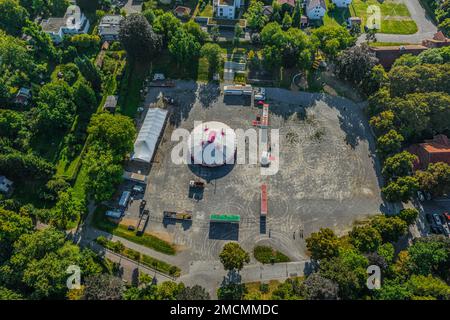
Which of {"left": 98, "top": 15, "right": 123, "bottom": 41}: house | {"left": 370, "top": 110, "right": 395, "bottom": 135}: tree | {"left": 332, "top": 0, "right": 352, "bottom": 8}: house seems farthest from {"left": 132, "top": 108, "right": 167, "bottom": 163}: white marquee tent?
{"left": 332, "top": 0, "right": 352, "bottom": 8}: house

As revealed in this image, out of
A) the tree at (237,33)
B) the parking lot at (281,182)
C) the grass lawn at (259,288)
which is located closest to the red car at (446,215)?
the parking lot at (281,182)

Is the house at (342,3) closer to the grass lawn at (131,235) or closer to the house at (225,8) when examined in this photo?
the house at (225,8)

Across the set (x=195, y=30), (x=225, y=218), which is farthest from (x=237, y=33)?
(x=225, y=218)

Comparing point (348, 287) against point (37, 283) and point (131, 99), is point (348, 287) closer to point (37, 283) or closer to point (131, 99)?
point (37, 283)

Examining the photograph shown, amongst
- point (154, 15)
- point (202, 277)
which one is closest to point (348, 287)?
point (202, 277)

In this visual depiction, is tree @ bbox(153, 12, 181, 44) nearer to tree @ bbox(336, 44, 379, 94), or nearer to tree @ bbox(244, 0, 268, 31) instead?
tree @ bbox(244, 0, 268, 31)
